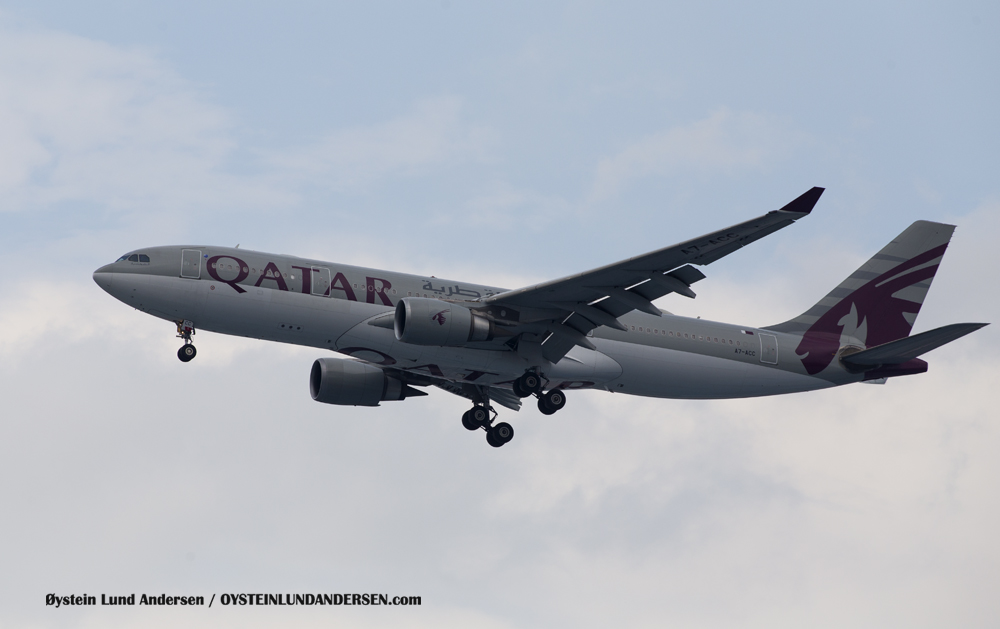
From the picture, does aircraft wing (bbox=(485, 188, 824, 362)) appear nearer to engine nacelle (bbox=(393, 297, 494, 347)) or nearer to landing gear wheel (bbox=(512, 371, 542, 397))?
A: landing gear wheel (bbox=(512, 371, 542, 397))

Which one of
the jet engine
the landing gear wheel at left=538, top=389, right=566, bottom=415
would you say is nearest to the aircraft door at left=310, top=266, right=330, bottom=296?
the jet engine

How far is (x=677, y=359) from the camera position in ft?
128

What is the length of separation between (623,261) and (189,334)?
47.6ft

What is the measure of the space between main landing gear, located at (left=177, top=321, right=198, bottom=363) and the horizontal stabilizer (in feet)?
80.5

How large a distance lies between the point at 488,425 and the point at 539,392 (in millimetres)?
4414

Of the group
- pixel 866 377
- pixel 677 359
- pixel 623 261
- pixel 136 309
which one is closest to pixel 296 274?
pixel 136 309

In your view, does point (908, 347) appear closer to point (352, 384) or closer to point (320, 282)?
point (352, 384)

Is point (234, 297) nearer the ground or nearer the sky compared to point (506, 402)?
nearer the sky

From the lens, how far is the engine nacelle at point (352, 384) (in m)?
41.2

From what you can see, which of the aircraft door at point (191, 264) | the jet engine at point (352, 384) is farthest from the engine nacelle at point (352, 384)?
the aircraft door at point (191, 264)

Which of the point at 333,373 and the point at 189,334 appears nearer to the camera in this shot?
the point at 189,334

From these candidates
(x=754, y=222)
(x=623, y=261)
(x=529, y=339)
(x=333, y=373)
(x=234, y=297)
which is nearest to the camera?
(x=754, y=222)

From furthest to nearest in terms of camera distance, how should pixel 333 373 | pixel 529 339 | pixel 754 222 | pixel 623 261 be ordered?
pixel 333 373 < pixel 529 339 < pixel 623 261 < pixel 754 222

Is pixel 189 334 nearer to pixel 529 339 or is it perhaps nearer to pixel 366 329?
pixel 366 329
